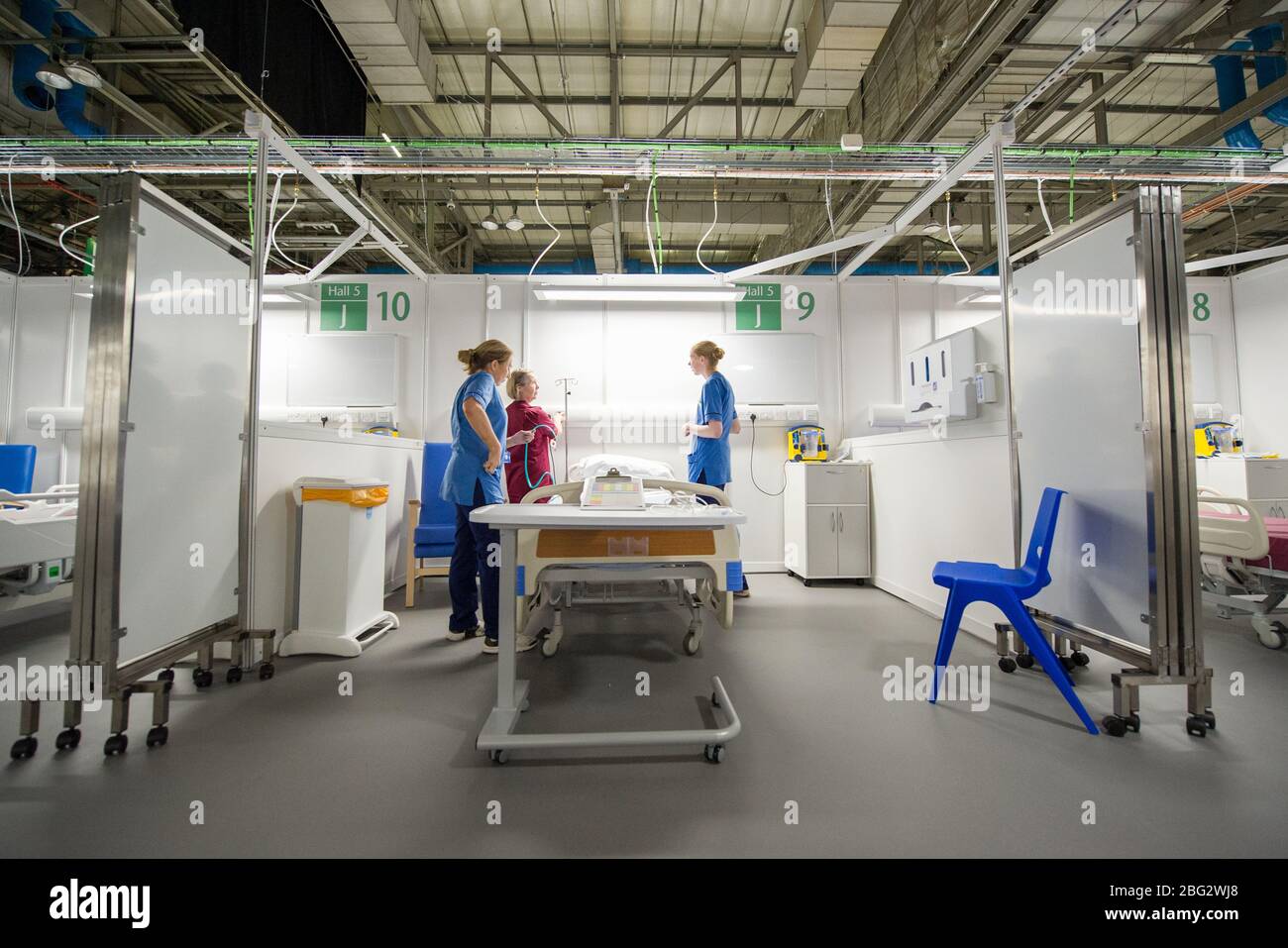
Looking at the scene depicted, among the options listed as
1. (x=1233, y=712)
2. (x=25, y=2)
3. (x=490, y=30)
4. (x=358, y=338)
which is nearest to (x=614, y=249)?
(x=490, y=30)

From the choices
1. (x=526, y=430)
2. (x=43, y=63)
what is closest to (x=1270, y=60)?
(x=526, y=430)

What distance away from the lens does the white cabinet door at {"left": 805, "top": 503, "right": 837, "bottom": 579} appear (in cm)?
418

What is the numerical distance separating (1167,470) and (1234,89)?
376 cm

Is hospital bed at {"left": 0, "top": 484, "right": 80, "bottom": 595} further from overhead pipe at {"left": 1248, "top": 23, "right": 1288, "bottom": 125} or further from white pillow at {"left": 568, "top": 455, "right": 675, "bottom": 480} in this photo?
overhead pipe at {"left": 1248, "top": 23, "right": 1288, "bottom": 125}

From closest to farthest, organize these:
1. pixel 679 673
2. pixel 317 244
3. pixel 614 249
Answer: pixel 679 673
pixel 614 249
pixel 317 244

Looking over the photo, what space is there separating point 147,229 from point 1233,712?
15.4ft

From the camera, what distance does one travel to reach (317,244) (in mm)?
5758

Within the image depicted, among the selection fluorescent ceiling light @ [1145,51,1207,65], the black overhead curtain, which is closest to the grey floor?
the black overhead curtain

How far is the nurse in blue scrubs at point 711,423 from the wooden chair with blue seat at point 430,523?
1.80m

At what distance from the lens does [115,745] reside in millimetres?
1713

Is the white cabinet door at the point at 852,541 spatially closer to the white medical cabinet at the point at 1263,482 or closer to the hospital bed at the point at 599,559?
the white medical cabinet at the point at 1263,482

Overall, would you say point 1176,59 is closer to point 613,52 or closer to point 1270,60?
point 1270,60

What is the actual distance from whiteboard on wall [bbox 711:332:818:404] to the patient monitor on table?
3189 millimetres

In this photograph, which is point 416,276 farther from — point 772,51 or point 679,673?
point 679,673
